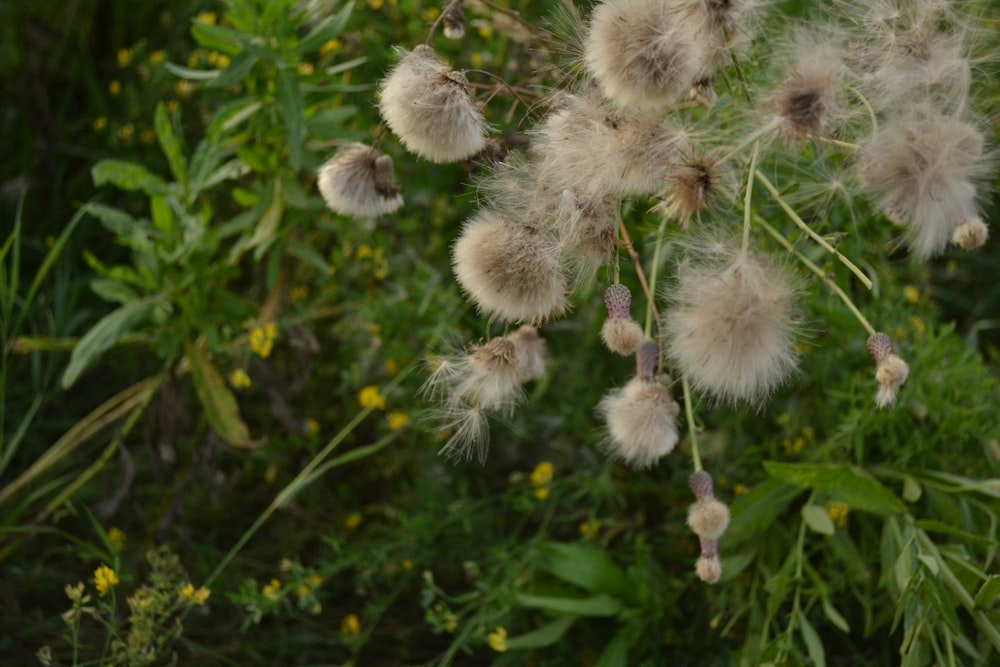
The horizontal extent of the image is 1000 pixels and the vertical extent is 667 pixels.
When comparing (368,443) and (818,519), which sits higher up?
(818,519)

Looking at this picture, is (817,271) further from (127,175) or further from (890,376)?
(127,175)

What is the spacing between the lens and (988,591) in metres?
1.21

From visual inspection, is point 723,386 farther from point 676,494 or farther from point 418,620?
point 418,620

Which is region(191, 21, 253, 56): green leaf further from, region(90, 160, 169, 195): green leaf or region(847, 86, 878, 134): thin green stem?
region(847, 86, 878, 134): thin green stem

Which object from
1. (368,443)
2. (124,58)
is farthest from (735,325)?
(124,58)

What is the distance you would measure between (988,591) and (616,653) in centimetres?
61

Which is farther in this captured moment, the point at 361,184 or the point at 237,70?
the point at 237,70

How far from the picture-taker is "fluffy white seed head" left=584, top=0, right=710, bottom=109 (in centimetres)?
96

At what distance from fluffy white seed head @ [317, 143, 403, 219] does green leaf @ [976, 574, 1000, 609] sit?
87cm

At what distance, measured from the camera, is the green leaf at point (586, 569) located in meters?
1.64

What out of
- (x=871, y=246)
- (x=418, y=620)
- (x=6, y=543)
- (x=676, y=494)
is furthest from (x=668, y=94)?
(x=6, y=543)

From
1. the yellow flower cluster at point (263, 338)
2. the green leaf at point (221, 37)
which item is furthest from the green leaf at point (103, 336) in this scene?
the green leaf at point (221, 37)

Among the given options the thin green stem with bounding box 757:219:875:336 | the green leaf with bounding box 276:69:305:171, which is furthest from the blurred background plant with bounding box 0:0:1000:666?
the thin green stem with bounding box 757:219:875:336

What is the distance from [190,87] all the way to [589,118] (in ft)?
5.05
